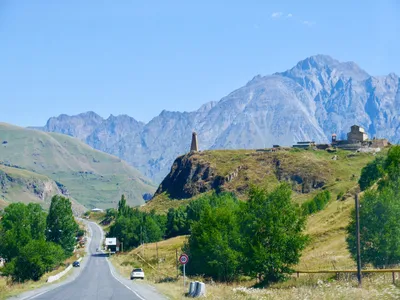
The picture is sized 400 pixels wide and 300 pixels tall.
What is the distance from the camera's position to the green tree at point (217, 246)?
2387 inches

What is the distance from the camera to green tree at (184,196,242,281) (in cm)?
6062

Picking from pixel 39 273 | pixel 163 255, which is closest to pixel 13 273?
pixel 39 273

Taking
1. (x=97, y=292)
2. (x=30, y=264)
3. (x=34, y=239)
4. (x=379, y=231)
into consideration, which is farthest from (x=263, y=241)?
(x=34, y=239)

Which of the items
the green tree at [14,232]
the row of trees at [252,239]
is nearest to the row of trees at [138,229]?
the green tree at [14,232]

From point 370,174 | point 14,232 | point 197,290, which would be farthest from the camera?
point 370,174

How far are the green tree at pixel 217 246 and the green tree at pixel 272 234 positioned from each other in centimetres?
Answer: 540

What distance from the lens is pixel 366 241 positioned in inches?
2092

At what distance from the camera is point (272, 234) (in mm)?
53531

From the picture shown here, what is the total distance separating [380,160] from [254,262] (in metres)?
82.7

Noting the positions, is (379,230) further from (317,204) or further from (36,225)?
(36,225)

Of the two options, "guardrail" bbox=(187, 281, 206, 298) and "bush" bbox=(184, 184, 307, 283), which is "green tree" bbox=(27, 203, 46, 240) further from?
"guardrail" bbox=(187, 281, 206, 298)

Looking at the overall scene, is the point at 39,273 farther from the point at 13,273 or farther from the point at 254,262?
the point at 254,262

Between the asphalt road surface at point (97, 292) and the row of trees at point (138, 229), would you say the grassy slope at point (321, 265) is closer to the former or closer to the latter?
the asphalt road surface at point (97, 292)

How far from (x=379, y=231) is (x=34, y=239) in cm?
7538
